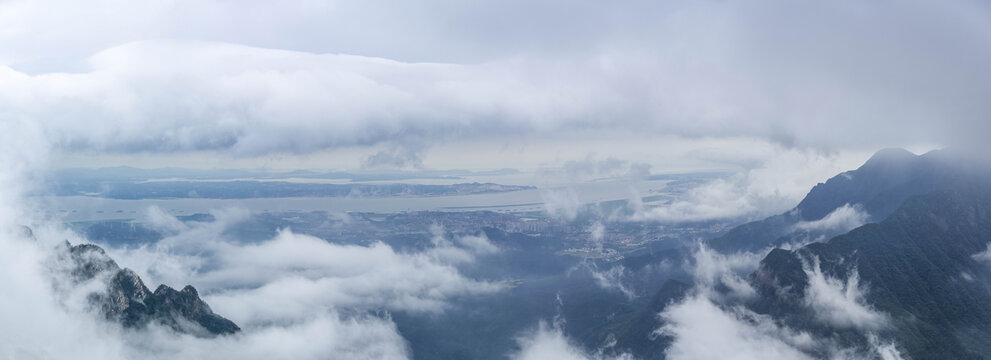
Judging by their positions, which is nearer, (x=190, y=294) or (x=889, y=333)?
(x=889, y=333)

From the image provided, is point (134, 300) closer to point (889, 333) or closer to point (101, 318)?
point (101, 318)

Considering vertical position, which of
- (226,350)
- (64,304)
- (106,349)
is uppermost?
(64,304)

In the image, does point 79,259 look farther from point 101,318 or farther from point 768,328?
point 768,328

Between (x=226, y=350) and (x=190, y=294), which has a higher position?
(x=190, y=294)

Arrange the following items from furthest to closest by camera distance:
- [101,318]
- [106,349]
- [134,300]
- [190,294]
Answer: [190,294] → [134,300] → [101,318] → [106,349]

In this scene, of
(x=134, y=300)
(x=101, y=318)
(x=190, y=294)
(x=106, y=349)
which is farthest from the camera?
(x=190, y=294)

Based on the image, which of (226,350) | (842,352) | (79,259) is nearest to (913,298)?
(842,352)
